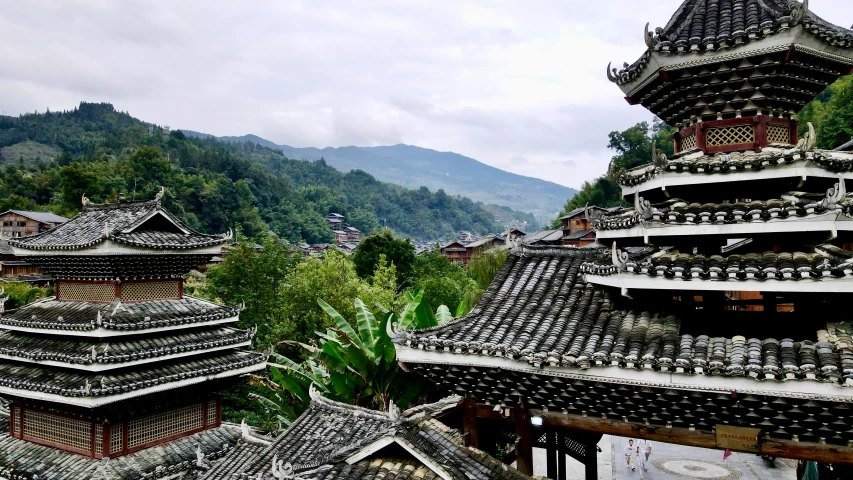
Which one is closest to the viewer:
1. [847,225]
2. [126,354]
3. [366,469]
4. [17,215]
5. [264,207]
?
[847,225]

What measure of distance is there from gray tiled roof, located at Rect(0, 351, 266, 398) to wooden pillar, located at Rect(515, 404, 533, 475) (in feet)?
32.9

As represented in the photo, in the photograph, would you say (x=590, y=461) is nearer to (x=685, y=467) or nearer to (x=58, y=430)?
(x=58, y=430)

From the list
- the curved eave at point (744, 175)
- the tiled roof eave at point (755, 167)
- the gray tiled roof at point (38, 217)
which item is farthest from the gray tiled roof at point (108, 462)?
the gray tiled roof at point (38, 217)

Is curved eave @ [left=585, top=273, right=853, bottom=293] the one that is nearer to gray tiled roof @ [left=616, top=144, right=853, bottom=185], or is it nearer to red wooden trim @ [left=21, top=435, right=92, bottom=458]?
gray tiled roof @ [left=616, top=144, right=853, bottom=185]

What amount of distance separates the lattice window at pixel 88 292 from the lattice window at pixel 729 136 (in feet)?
48.7

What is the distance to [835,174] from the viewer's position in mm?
7789

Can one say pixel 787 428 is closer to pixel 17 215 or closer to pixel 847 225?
pixel 847 225

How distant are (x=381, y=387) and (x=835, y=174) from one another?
11.7 meters

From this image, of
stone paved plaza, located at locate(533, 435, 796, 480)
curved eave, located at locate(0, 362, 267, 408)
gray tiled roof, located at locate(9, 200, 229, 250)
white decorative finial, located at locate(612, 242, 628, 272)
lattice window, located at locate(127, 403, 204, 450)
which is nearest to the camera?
white decorative finial, located at locate(612, 242, 628, 272)

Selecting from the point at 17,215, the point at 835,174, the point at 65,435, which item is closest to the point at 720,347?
the point at 835,174

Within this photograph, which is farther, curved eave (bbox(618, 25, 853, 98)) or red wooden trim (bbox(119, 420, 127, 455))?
red wooden trim (bbox(119, 420, 127, 455))

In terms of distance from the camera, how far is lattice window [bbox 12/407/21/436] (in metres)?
15.8

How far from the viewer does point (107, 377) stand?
1400 centimetres

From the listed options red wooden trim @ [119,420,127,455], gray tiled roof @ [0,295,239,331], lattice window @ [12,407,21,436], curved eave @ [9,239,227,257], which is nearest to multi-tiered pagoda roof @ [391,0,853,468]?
gray tiled roof @ [0,295,239,331]
